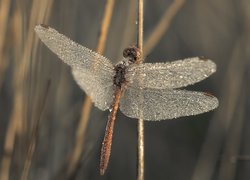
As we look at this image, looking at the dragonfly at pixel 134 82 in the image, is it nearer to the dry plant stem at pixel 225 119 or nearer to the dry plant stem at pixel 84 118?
the dry plant stem at pixel 84 118

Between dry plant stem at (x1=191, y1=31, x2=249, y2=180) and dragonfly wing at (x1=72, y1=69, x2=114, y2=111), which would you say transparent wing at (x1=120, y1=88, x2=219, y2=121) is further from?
dry plant stem at (x1=191, y1=31, x2=249, y2=180)

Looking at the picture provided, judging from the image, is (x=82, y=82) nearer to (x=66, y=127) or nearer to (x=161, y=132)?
(x=66, y=127)

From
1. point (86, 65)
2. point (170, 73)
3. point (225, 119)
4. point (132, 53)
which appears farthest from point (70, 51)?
point (225, 119)

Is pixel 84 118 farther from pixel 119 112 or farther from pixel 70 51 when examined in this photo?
pixel 119 112

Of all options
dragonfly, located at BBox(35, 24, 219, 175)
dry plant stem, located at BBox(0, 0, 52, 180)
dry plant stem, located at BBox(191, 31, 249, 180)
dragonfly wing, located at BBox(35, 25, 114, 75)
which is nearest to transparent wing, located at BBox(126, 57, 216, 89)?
dragonfly, located at BBox(35, 24, 219, 175)

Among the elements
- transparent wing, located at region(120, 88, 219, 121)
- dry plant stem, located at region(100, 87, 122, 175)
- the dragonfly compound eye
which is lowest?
dry plant stem, located at region(100, 87, 122, 175)

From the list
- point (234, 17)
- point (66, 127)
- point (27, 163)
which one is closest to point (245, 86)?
point (234, 17)
